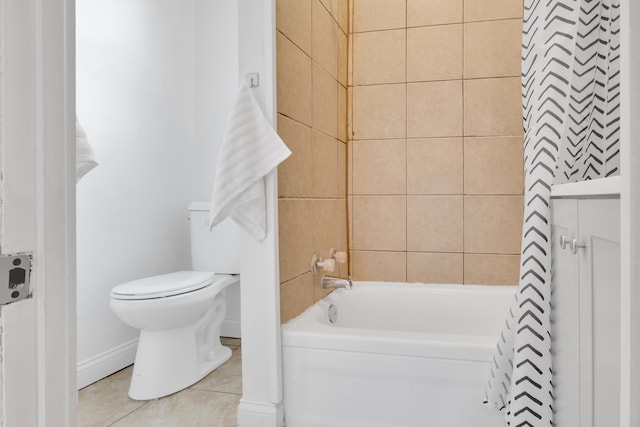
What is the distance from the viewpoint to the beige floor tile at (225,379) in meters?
2.20

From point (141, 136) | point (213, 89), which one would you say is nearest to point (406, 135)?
point (213, 89)

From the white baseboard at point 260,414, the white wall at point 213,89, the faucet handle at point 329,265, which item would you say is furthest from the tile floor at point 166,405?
the white wall at point 213,89

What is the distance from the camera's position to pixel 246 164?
1601 mm

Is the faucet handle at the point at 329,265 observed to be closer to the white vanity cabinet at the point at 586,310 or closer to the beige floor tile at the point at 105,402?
the beige floor tile at the point at 105,402

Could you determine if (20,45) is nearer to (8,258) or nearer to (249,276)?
(8,258)

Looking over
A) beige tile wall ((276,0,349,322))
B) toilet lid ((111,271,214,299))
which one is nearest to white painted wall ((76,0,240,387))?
toilet lid ((111,271,214,299))

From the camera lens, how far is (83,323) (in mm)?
2270

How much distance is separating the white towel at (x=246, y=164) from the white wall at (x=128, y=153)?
1086 mm

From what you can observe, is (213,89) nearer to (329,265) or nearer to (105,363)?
(329,265)

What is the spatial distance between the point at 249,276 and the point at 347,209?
Result: 1020 millimetres

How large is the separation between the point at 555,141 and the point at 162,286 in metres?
1.77

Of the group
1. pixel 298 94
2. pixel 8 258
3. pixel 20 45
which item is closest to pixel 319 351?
pixel 298 94

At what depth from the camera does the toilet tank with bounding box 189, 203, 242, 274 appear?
2.75m

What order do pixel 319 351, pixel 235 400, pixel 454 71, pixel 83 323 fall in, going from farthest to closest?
1. pixel 454 71
2. pixel 83 323
3. pixel 235 400
4. pixel 319 351
